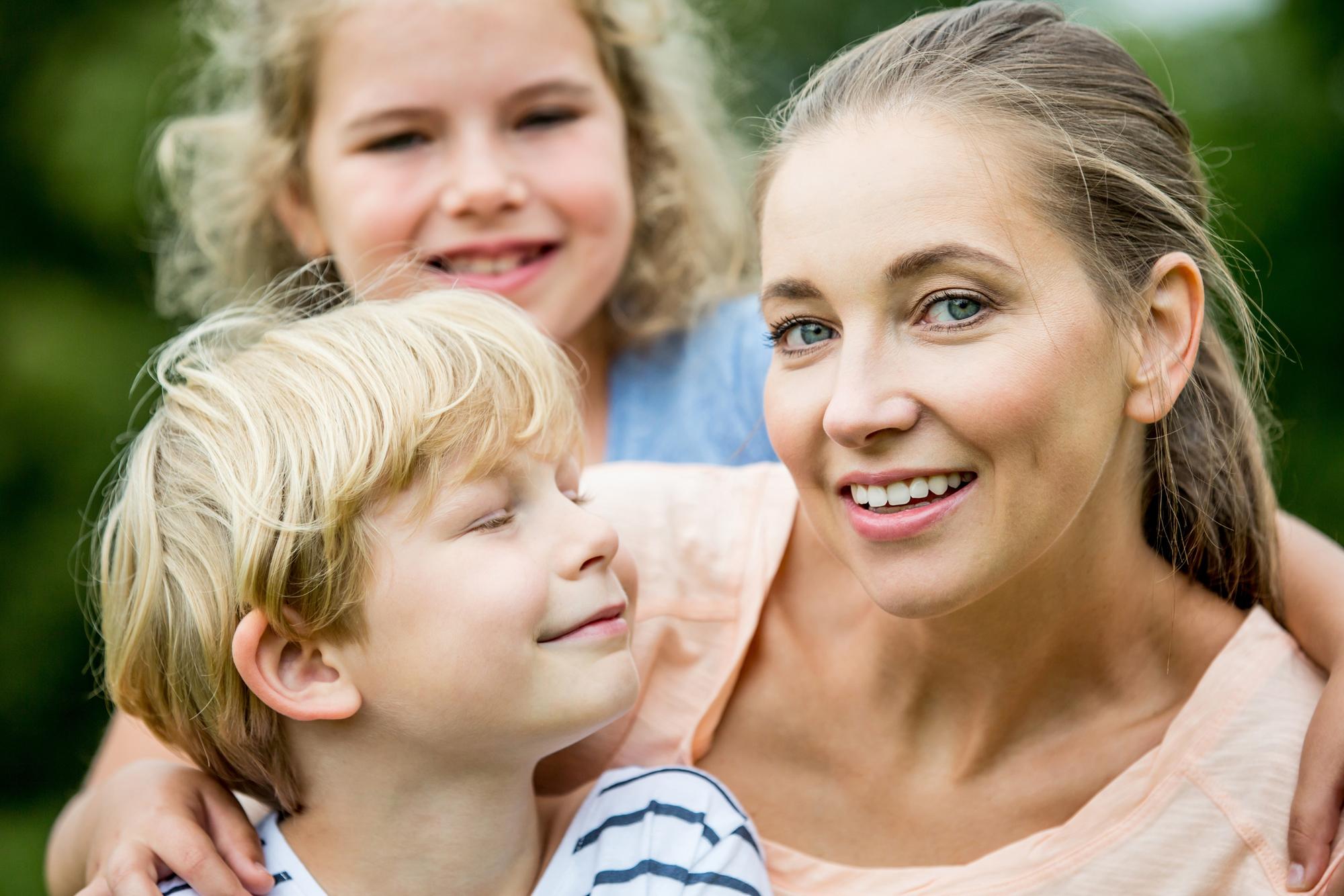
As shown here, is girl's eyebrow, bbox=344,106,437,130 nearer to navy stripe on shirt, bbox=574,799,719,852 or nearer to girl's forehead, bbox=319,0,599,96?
girl's forehead, bbox=319,0,599,96

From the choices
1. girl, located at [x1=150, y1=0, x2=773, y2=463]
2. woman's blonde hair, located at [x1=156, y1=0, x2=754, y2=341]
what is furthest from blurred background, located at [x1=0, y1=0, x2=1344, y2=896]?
girl, located at [x1=150, y1=0, x2=773, y2=463]

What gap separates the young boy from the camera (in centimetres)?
197

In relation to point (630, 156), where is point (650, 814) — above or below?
below

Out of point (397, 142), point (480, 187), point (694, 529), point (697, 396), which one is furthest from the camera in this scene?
point (697, 396)

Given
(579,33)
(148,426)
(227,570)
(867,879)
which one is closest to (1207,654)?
(867,879)

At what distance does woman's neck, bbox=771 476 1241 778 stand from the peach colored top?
0.33 feet

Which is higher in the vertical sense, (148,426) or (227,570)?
(148,426)

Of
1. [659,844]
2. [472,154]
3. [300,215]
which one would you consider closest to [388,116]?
[472,154]

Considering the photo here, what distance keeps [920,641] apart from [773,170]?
2.58ft

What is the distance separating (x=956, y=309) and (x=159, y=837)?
1.35 metres

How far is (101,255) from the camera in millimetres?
5414

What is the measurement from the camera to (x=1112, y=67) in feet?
6.89

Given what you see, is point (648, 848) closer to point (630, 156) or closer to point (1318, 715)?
point (1318, 715)

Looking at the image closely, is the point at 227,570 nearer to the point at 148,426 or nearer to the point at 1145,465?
the point at 148,426
